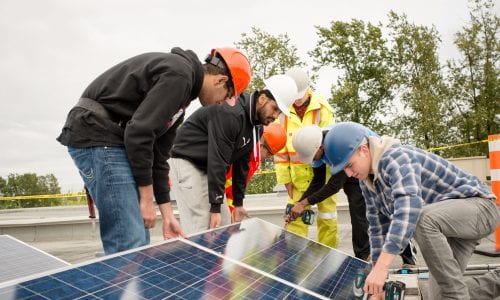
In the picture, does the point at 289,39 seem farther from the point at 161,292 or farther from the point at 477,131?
the point at 161,292

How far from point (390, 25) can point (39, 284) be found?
2760 centimetres

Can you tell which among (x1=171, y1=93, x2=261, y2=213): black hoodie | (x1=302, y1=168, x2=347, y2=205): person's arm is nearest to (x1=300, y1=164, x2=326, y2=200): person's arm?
(x1=302, y1=168, x2=347, y2=205): person's arm

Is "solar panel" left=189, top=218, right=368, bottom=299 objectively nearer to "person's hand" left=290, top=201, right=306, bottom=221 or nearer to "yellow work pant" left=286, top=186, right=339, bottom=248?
"person's hand" left=290, top=201, right=306, bottom=221

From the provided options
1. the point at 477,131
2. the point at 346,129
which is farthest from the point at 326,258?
the point at 477,131

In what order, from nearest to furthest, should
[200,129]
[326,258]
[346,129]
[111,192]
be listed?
[111,192]
[346,129]
[326,258]
[200,129]

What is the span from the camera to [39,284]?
5.50 feet

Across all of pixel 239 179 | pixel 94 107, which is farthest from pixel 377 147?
pixel 239 179

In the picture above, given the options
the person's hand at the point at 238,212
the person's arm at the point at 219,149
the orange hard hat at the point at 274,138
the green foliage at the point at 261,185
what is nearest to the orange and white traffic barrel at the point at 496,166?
the orange hard hat at the point at 274,138

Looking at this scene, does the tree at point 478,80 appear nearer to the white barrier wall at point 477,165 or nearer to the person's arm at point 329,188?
the white barrier wall at point 477,165

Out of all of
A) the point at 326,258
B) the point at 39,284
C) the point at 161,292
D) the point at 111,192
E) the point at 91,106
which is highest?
the point at 91,106

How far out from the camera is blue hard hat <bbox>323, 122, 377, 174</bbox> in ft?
9.59

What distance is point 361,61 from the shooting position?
28.4 m

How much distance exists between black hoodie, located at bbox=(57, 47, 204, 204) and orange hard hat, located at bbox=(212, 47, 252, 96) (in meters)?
0.26

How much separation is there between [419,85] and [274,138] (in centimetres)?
2181
